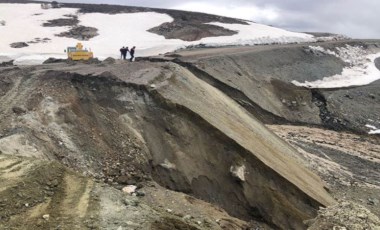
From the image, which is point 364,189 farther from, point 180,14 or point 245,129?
point 180,14

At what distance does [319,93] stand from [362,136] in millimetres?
5538

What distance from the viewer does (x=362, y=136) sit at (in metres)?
27.2

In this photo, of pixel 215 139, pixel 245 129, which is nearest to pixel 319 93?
pixel 245 129

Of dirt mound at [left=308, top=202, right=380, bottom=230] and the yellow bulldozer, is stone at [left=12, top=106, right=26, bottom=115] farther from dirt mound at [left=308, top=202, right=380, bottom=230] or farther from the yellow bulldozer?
the yellow bulldozer

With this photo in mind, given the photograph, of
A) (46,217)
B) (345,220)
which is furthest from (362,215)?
(46,217)

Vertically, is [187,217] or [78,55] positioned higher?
[187,217]

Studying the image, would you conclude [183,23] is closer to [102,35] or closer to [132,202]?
[102,35]

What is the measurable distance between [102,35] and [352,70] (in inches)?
856

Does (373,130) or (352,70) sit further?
(352,70)

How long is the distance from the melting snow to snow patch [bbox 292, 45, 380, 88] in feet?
19.7

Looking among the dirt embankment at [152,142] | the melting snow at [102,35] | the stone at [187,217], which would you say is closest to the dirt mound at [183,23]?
the melting snow at [102,35]

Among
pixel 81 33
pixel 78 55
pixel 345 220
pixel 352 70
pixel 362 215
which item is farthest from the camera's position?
pixel 81 33

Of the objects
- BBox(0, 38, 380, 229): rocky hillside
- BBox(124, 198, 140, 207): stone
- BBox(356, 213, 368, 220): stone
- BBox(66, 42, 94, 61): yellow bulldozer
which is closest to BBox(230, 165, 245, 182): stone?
BBox(0, 38, 380, 229): rocky hillside

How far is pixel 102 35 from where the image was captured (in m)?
42.2
